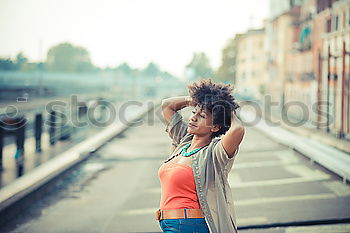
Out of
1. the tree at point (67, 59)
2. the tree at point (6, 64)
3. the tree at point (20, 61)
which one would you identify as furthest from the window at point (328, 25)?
the tree at point (67, 59)

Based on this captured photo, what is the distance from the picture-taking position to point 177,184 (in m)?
2.52

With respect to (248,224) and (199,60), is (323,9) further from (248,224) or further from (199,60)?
(199,60)

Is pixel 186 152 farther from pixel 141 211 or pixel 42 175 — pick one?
pixel 42 175

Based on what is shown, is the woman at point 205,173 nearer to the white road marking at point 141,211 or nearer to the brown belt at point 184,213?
the brown belt at point 184,213

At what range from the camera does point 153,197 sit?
6.68 meters

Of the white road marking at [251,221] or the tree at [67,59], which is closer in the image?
the white road marking at [251,221]

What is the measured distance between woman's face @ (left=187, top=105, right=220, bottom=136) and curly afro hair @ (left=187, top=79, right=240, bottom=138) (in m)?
0.03

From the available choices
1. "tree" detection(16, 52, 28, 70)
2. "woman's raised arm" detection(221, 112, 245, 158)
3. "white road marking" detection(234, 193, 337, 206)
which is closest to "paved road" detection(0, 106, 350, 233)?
"white road marking" detection(234, 193, 337, 206)

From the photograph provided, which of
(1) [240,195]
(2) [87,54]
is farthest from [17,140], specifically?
(2) [87,54]

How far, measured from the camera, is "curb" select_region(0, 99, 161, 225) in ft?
19.5

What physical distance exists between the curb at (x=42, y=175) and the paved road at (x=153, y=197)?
21 centimetres

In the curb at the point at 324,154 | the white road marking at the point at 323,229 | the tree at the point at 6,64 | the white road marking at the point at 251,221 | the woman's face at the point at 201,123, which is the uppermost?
the tree at the point at 6,64

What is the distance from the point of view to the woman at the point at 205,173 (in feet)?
8.13

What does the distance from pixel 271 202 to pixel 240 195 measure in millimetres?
641
